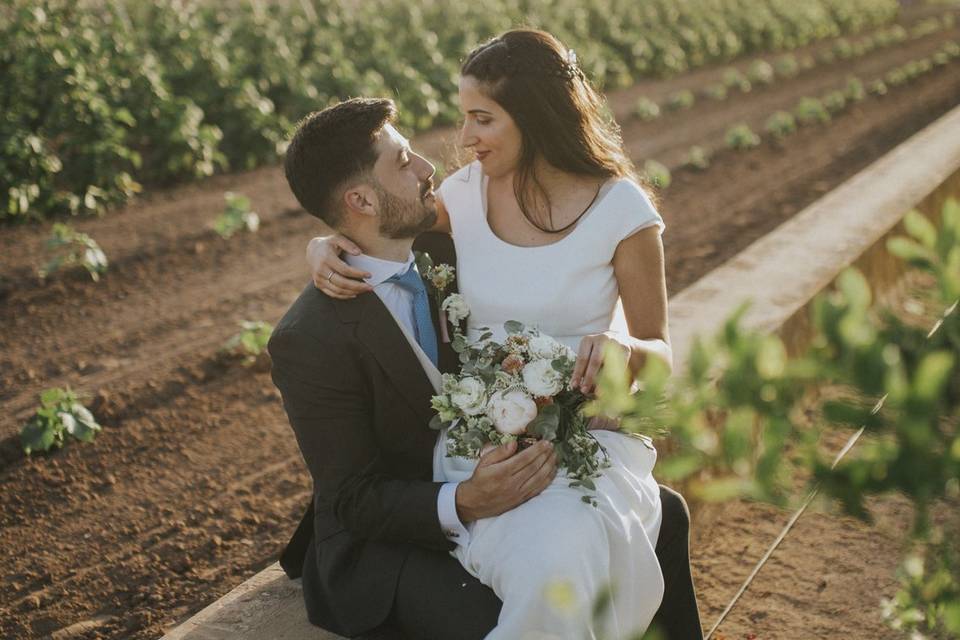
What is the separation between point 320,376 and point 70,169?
6127mm

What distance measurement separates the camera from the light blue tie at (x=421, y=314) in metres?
2.81

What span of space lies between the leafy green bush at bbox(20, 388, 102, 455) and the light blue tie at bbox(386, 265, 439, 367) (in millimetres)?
2342

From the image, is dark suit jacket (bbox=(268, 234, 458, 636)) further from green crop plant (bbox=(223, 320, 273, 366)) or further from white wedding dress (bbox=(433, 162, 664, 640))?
green crop plant (bbox=(223, 320, 273, 366))

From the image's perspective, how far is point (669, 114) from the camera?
12.7m

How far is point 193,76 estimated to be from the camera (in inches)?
367

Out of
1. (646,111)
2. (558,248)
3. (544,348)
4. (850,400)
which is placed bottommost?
(646,111)

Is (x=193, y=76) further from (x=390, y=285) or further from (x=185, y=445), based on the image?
(x=390, y=285)

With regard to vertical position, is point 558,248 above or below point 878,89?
above

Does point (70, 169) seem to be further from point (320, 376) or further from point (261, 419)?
point (320, 376)

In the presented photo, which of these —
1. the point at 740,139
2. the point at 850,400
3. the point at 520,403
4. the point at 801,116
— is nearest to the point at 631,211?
the point at 520,403

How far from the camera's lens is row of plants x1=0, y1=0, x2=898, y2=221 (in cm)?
768

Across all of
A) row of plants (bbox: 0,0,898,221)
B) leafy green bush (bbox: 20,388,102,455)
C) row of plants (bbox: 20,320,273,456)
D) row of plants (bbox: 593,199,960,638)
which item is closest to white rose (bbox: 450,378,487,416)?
row of plants (bbox: 593,199,960,638)

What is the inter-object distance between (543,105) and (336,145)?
66 cm

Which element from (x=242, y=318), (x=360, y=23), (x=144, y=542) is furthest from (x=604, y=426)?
(x=360, y=23)
